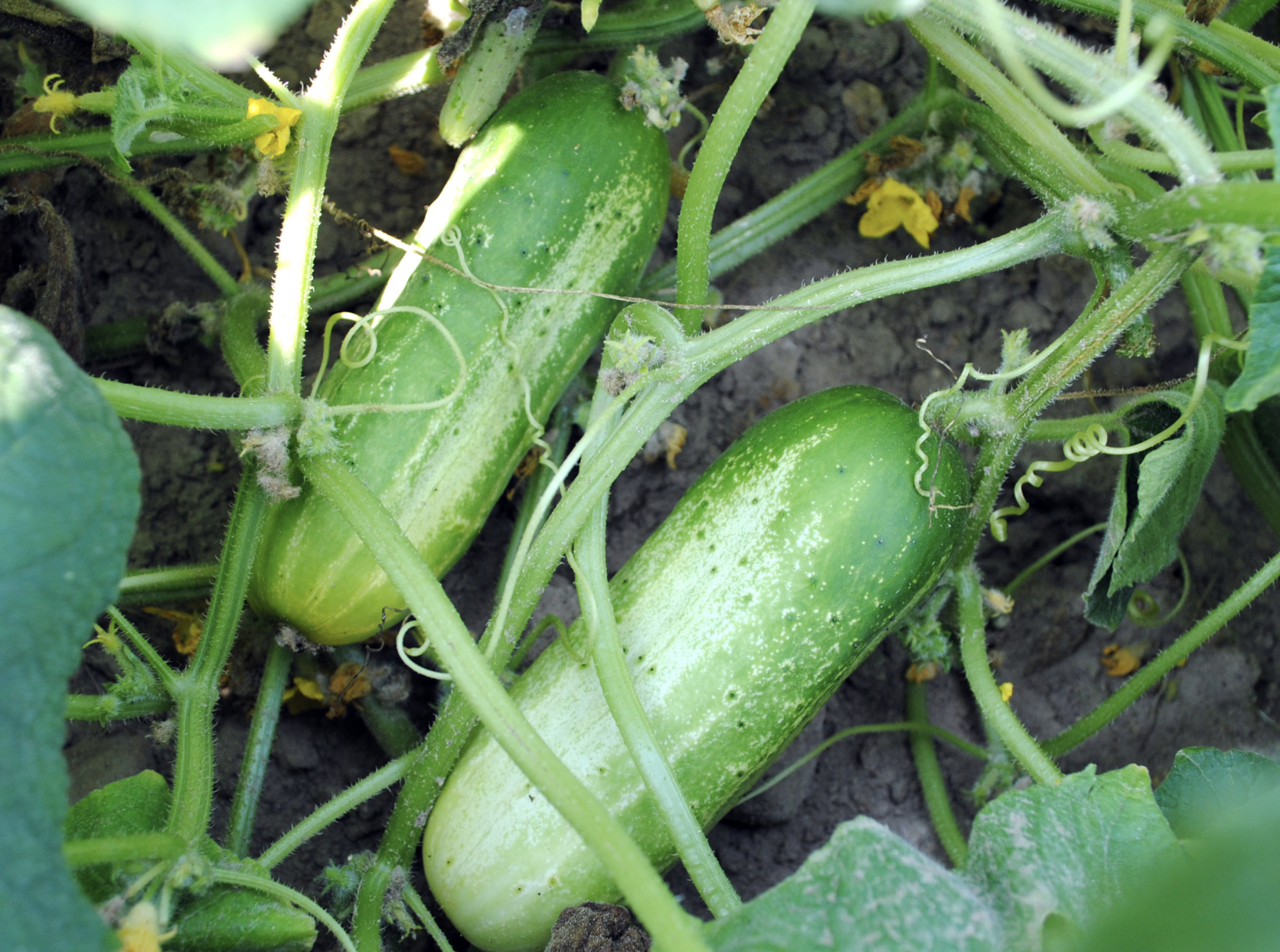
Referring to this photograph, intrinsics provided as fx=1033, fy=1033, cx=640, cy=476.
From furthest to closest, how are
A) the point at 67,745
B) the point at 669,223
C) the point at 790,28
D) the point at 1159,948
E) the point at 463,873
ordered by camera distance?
1. the point at 669,223
2. the point at 67,745
3. the point at 463,873
4. the point at 790,28
5. the point at 1159,948

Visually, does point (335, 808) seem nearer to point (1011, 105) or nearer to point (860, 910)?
point (860, 910)

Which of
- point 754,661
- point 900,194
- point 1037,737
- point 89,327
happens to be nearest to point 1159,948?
point 754,661

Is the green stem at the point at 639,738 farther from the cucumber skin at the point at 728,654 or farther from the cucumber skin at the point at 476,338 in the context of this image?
the cucumber skin at the point at 476,338

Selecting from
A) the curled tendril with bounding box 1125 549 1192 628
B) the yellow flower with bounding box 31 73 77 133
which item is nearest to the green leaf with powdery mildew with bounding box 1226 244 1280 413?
the curled tendril with bounding box 1125 549 1192 628

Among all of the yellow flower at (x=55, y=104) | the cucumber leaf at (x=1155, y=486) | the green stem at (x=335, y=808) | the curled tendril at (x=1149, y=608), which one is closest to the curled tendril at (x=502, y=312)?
the green stem at (x=335, y=808)

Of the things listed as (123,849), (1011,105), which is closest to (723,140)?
(1011,105)

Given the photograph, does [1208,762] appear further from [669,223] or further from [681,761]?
[669,223]

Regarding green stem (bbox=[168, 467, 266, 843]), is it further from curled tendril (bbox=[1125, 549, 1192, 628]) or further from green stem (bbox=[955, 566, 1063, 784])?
curled tendril (bbox=[1125, 549, 1192, 628])
